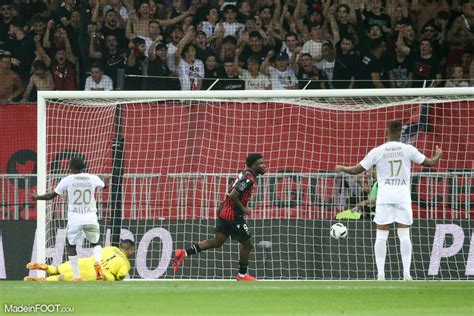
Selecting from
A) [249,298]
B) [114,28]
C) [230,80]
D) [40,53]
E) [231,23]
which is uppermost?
[231,23]

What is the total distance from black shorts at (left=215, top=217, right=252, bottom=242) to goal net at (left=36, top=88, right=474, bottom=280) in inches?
40.4

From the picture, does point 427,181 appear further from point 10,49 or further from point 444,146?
point 10,49

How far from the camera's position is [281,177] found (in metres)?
19.1

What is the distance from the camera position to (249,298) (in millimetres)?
12859

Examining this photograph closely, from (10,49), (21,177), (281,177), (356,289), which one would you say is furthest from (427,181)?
(10,49)

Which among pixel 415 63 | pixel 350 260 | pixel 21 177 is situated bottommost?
pixel 350 260

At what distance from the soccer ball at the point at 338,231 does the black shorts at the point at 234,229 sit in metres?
1.29

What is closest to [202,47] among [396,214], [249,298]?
A: [396,214]

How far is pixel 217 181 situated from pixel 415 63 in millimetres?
4021

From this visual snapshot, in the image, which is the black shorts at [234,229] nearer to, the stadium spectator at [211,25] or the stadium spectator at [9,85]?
the stadium spectator at [211,25]

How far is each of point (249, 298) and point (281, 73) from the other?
8.64m

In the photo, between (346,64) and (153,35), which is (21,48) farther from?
(346,64)

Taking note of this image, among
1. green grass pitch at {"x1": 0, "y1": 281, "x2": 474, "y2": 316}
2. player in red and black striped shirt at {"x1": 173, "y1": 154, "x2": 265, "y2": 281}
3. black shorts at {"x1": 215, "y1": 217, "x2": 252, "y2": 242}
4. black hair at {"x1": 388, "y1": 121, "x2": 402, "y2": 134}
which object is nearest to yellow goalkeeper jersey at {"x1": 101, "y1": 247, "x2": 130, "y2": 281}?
player in red and black striped shirt at {"x1": 173, "y1": 154, "x2": 265, "y2": 281}

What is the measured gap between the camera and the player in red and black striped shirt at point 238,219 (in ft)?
58.9
